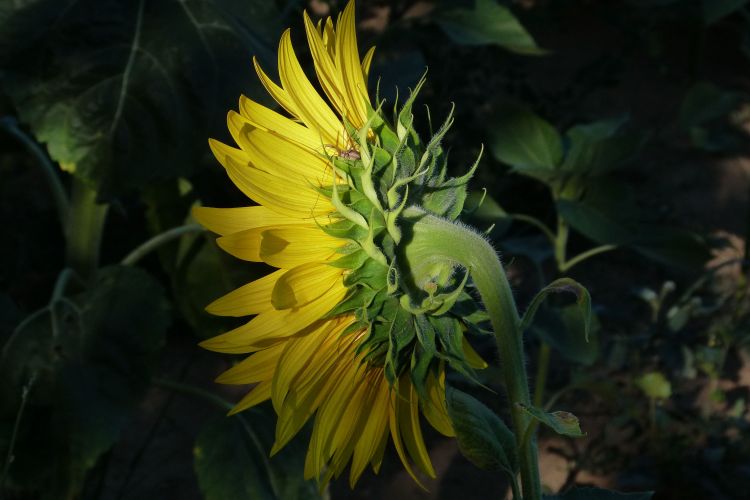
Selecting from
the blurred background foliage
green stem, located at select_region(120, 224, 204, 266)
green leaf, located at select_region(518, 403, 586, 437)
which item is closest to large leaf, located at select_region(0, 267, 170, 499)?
the blurred background foliage

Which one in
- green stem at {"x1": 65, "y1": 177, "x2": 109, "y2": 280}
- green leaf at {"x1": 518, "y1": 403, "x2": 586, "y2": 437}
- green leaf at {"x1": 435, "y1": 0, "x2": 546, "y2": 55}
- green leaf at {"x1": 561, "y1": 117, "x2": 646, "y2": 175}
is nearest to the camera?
green leaf at {"x1": 518, "y1": 403, "x2": 586, "y2": 437}

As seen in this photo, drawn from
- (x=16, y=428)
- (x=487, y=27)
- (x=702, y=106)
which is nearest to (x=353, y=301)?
(x=16, y=428)

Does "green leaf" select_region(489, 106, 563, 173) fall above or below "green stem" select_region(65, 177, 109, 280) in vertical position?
below

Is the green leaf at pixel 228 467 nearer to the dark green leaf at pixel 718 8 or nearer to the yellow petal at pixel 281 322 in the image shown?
the yellow petal at pixel 281 322

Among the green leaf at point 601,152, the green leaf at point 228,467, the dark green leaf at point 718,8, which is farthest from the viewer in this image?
the dark green leaf at point 718,8

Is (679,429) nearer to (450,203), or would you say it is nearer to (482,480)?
(482,480)

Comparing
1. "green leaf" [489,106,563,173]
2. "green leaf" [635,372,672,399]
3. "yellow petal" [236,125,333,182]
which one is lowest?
"green leaf" [635,372,672,399]

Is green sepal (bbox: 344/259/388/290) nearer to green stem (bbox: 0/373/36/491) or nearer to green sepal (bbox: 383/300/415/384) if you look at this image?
green sepal (bbox: 383/300/415/384)

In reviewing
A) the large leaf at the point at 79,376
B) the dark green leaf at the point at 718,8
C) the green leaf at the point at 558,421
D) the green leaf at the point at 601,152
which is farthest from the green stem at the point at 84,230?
the dark green leaf at the point at 718,8
